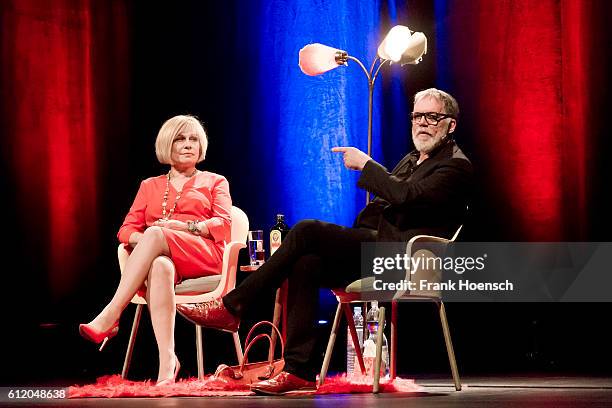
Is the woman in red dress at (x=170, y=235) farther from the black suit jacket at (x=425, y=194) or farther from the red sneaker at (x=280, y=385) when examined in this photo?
the black suit jacket at (x=425, y=194)

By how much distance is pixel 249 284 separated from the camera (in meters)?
3.12

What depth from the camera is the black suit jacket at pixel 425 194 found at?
10.6 ft

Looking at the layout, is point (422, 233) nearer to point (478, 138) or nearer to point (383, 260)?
point (383, 260)

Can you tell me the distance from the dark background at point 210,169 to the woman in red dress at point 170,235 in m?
1.09

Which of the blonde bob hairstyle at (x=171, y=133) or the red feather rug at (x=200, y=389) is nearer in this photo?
the red feather rug at (x=200, y=389)

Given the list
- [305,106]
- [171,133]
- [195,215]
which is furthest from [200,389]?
[305,106]

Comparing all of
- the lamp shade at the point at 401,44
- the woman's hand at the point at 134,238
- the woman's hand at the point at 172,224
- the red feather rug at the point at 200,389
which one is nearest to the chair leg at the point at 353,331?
the red feather rug at the point at 200,389

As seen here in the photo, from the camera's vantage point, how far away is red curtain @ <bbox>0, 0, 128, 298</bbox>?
17.5 feet

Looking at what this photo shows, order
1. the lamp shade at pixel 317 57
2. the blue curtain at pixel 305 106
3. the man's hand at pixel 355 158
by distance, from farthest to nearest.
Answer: the blue curtain at pixel 305 106
the lamp shade at pixel 317 57
the man's hand at pixel 355 158

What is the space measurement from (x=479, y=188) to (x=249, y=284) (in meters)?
2.32

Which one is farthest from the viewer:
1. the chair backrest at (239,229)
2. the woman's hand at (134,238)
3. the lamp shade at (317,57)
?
the lamp shade at (317,57)

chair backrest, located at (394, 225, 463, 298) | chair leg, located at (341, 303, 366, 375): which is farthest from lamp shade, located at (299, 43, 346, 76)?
chair backrest, located at (394, 225, 463, 298)

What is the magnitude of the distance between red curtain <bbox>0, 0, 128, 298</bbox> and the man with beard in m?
2.13

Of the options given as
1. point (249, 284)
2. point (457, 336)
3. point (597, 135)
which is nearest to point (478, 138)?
point (597, 135)
